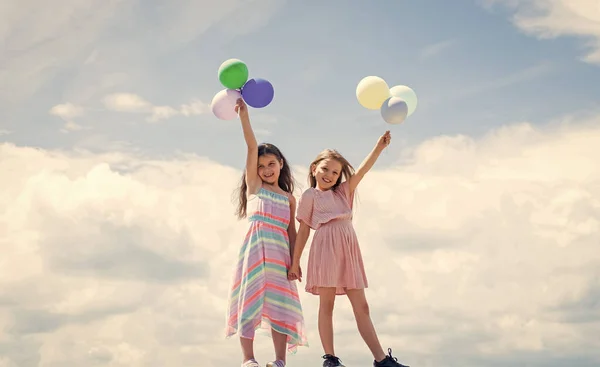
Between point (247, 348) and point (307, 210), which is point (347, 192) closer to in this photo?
point (307, 210)

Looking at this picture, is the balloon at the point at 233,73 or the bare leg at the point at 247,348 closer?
the bare leg at the point at 247,348

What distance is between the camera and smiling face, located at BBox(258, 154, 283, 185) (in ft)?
23.7

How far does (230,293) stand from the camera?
23.5ft

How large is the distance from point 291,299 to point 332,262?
0.65 m

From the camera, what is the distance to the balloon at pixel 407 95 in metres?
7.55

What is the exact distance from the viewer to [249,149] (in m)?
7.02

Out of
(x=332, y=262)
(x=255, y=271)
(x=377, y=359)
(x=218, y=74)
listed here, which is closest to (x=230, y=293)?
(x=255, y=271)

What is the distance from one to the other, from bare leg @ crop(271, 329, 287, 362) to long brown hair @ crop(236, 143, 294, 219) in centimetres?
146

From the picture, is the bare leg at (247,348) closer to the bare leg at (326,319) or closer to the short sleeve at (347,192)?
the bare leg at (326,319)

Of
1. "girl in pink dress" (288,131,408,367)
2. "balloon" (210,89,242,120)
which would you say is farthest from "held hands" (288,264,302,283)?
"balloon" (210,89,242,120)

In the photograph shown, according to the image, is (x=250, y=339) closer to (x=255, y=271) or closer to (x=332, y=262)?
(x=255, y=271)

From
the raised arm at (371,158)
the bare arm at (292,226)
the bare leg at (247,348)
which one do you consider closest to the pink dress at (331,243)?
the bare arm at (292,226)

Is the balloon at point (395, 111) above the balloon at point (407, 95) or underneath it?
underneath

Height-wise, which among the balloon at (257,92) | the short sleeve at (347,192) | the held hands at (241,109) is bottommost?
the short sleeve at (347,192)
